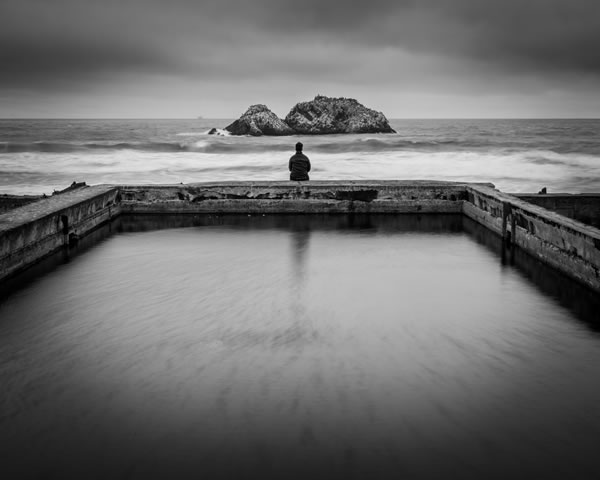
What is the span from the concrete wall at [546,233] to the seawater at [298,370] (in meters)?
0.20

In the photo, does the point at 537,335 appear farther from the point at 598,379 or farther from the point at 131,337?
the point at 131,337

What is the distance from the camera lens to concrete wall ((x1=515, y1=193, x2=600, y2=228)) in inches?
354

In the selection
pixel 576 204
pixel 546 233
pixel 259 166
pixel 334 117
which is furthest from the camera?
pixel 334 117

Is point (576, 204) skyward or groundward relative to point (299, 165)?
groundward

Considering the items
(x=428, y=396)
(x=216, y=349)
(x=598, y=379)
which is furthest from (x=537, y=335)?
(x=216, y=349)

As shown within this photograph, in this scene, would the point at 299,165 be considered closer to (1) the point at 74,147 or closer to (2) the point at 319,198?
(2) the point at 319,198

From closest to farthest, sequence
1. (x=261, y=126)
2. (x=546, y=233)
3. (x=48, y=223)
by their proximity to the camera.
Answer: (x=546, y=233) < (x=48, y=223) < (x=261, y=126)

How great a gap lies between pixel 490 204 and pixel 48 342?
6.53 metres

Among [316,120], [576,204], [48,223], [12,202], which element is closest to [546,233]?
[576,204]

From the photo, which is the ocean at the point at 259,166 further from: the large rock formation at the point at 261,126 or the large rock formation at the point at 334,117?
the large rock formation at the point at 334,117

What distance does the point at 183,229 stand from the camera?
921cm

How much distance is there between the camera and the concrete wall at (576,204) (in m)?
9.00

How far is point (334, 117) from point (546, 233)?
67.0 meters

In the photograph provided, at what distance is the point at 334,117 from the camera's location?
71.8m
